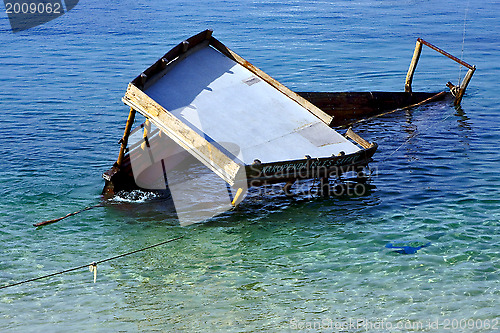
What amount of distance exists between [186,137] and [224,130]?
1380 millimetres

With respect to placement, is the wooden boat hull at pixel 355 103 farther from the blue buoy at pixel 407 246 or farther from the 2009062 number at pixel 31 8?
the 2009062 number at pixel 31 8

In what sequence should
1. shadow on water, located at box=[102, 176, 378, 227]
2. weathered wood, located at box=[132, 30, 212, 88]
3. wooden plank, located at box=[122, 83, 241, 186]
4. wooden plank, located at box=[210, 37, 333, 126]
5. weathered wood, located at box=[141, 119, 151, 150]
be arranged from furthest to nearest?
weathered wood, located at box=[141, 119, 151, 150]
wooden plank, located at box=[210, 37, 333, 126]
shadow on water, located at box=[102, 176, 378, 227]
weathered wood, located at box=[132, 30, 212, 88]
wooden plank, located at box=[122, 83, 241, 186]

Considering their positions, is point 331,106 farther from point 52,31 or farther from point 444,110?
point 52,31

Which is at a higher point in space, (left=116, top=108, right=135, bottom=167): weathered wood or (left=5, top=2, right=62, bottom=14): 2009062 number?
(left=5, top=2, right=62, bottom=14): 2009062 number

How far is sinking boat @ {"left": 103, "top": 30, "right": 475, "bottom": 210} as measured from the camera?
12.6 metres

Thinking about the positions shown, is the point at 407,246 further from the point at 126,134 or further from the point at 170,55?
the point at 170,55

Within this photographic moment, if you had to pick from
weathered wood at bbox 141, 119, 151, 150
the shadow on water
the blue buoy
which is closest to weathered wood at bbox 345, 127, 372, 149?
the shadow on water

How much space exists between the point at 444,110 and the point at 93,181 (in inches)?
576

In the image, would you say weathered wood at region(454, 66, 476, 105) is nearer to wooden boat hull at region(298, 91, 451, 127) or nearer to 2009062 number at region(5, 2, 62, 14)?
wooden boat hull at region(298, 91, 451, 127)

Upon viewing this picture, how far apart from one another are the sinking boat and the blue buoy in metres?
2.20

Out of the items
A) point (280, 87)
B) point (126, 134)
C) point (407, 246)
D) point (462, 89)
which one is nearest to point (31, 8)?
point (462, 89)

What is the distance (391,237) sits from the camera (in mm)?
13102

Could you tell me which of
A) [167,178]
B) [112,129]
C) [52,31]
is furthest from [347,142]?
[52,31]

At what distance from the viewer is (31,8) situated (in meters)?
50.0
